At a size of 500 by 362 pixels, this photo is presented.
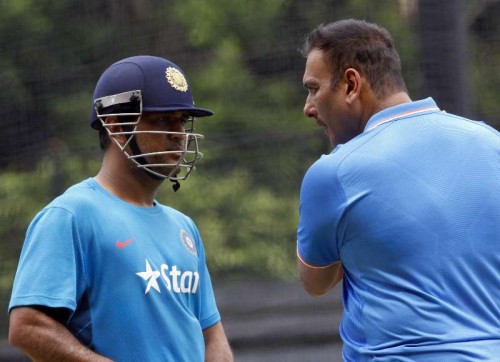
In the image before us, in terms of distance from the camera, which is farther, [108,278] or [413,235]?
[108,278]

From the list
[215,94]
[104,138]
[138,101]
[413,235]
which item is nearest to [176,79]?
[138,101]

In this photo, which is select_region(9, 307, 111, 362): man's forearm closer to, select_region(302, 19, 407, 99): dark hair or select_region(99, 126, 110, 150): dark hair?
select_region(99, 126, 110, 150): dark hair

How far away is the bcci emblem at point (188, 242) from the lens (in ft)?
11.3

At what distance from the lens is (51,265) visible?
3068 millimetres

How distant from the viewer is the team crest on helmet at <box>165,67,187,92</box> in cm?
344

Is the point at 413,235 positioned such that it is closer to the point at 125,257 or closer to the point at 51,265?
the point at 125,257

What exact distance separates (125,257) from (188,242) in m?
0.35

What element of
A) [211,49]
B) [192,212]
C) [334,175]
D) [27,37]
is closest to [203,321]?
[334,175]

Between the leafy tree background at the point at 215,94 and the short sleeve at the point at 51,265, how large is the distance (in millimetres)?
1862

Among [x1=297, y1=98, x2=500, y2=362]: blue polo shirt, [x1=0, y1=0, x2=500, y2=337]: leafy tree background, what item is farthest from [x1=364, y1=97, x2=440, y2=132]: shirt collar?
[x1=0, y1=0, x2=500, y2=337]: leafy tree background

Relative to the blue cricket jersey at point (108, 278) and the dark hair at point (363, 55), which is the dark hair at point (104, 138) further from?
the dark hair at point (363, 55)

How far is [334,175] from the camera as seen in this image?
3000 millimetres

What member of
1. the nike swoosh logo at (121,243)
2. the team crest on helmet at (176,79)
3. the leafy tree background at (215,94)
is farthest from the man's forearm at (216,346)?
the leafy tree background at (215,94)

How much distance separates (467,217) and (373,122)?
376 mm
